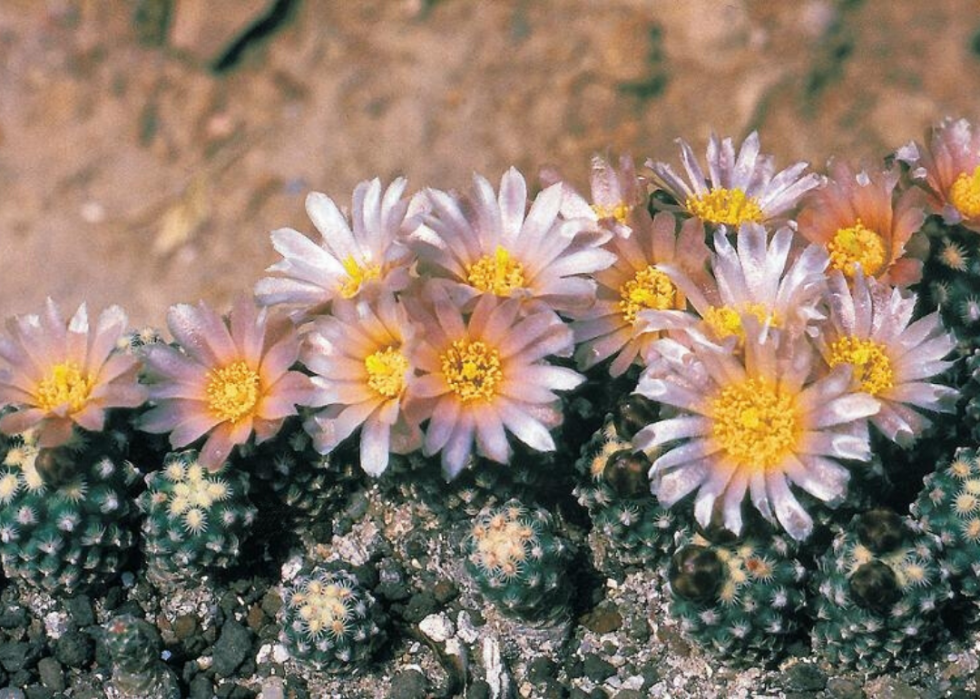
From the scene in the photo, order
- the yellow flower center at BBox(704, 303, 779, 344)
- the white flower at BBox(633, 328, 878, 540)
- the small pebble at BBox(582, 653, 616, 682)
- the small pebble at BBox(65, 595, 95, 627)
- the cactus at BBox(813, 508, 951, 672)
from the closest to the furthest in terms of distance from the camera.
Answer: the white flower at BBox(633, 328, 878, 540) → the cactus at BBox(813, 508, 951, 672) → the yellow flower center at BBox(704, 303, 779, 344) → the small pebble at BBox(582, 653, 616, 682) → the small pebble at BBox(65, 595, 95, 627)

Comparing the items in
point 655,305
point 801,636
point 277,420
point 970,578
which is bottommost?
point 801,636

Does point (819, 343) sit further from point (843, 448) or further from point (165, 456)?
point (165, 456)

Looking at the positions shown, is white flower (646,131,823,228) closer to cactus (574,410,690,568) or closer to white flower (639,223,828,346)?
white flower (639,223,828,346)

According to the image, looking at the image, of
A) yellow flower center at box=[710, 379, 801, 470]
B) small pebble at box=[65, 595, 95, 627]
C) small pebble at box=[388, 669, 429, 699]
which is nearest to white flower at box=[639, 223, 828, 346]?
yellow flower center at box=[710, 379, 801, 470]

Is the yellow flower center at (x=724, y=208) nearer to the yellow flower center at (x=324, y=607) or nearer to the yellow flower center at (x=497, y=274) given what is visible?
the yellow flower center at (x=497, y=274)

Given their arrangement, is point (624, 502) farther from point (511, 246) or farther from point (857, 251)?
point (857, 251)

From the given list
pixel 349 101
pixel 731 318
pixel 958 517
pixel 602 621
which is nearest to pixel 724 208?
pixel 731 318

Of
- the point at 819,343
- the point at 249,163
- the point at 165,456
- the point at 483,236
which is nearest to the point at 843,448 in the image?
the point at 819,343
